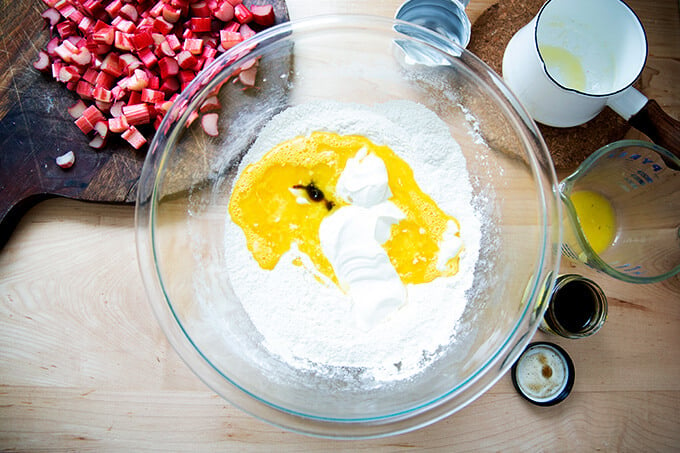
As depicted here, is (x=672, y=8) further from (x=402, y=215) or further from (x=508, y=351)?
(x=508, y=351)

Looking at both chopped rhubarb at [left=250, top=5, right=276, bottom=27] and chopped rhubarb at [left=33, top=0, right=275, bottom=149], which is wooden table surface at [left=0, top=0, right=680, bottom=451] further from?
chopped rhubarb at [left=33, top=0, right=275, bottom=149]

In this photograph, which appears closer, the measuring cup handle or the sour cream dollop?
the measuring cup handle

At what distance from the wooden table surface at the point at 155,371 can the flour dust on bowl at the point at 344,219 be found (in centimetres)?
17

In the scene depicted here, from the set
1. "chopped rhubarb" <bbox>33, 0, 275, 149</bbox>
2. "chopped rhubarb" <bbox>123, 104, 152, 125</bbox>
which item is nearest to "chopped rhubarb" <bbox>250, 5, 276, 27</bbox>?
"chopped rhubarb" <bbox>33, 0, 275, 149</bbox>

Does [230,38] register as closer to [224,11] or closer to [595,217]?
[224,11]

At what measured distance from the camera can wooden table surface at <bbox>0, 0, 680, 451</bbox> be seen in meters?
1.21

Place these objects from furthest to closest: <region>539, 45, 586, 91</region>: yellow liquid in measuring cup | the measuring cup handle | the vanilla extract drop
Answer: the vanilla extract drop
<region>539, 45, 586, 91</region>: yellow liquid in measuring cup
the measuring cup handle

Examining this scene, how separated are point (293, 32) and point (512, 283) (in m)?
0.85

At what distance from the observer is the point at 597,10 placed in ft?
3.65

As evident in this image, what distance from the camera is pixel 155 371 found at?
1.22m

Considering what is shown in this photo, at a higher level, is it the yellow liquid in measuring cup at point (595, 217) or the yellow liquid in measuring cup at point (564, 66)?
the yellow liquid in measuring cup at point (564, 66)

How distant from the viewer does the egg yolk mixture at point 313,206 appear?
122 centimetres

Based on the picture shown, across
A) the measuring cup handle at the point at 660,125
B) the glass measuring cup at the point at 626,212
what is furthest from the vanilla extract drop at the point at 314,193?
the measuring cup handle at the point at 660,125

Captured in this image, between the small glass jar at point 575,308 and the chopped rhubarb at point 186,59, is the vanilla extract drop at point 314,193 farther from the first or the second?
the small glass jar at point 575,308
